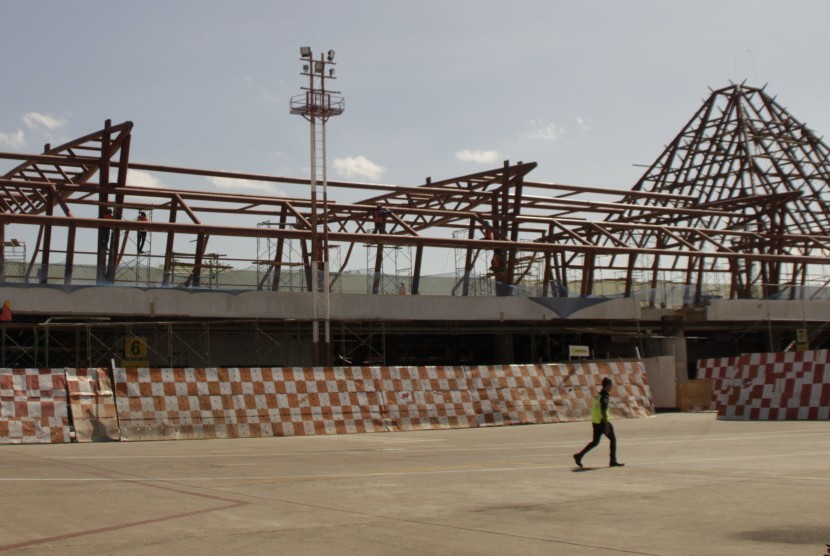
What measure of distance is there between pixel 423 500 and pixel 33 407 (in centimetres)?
1518

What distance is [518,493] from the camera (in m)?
12.3

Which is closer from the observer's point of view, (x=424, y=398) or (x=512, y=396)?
(x=424, y=398)

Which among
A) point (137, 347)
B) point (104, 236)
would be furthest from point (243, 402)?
point (104, 236)

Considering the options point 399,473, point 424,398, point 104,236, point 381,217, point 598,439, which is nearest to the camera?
point 399,473

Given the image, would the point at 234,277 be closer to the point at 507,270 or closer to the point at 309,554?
the point at 507,270

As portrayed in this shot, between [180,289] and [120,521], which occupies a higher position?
[180,289]

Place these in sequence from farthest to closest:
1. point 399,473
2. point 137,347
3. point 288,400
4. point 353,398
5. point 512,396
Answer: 1. point 137,347
2. point 512,396
3. point 353,398
4. point 288,400
5. point 399,473

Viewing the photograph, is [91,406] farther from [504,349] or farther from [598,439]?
[504,349]

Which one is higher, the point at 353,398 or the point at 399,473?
the point at 353,398

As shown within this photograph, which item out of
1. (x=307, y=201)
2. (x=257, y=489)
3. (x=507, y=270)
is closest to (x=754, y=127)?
(x=507, y=270)

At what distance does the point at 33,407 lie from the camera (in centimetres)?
2359

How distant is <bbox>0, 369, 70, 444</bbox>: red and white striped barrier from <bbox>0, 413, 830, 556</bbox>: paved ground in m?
3.07

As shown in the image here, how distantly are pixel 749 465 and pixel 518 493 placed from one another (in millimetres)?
4921

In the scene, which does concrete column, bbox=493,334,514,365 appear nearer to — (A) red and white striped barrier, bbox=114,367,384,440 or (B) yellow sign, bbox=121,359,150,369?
(B) yellow sign, bbox=121,359,150,369
